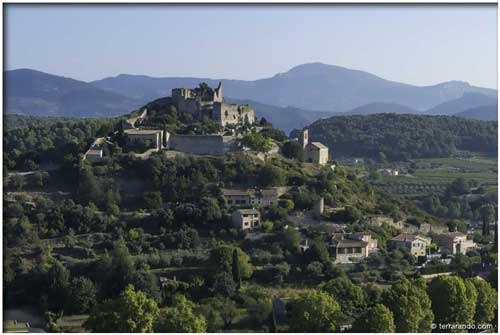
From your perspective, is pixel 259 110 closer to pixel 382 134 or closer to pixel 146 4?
pixel 382 134

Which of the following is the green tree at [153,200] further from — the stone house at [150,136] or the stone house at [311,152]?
the stone house at [311,152]

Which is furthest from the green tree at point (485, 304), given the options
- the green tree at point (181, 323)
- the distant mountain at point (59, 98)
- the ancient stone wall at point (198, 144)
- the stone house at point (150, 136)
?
the distant mountain at point (59, 98)

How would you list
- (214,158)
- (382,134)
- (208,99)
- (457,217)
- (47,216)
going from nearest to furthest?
(47,216) → (214,158) → (208,99) → (457,217) → (382,134)

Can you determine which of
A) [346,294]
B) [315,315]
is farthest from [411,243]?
[315,315]

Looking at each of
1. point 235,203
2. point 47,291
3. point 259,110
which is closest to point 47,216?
point 47,291

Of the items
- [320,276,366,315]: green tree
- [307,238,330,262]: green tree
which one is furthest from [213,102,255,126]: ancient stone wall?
[320,276,366,315]: green tree
